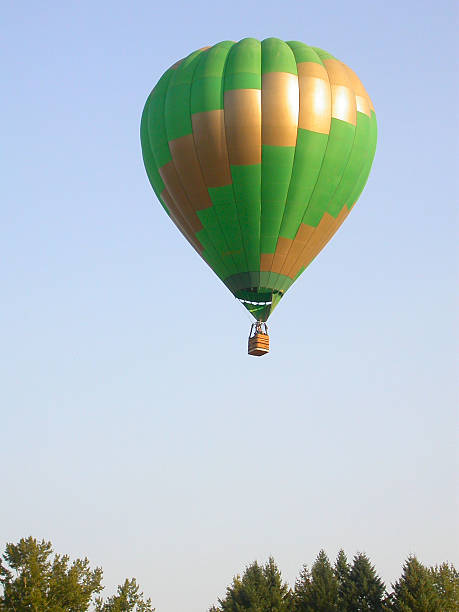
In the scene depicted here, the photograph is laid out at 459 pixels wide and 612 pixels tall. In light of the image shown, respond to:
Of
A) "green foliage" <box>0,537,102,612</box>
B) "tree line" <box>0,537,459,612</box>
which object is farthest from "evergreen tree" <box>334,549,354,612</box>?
"green foliage" <box>0,537,102,612</box>

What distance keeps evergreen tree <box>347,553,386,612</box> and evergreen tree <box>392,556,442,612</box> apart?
1.25 meters

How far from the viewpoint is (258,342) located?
29172 mm

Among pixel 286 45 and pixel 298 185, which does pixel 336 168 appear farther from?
pixel 286 45

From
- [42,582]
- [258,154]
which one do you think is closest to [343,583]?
[42,582]

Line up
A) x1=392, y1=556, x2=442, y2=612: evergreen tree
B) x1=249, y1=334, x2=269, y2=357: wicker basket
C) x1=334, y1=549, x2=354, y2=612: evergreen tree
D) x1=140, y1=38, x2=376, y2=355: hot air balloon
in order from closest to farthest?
x1=140, y1=38, x2=376, y2=355: hot air balloon, x1=249, y1=334, x2=269, y2=357: wicker basket, x1=392, y1=556, x2=442, y2=612: evergreen tree, x1=334, y1=549, x2=354, y2=612: evergreen tree

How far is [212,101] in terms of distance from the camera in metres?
28.9

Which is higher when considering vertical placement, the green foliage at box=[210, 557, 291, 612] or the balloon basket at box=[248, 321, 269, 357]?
the balloon basket at box=[248, 321, 269, 357]

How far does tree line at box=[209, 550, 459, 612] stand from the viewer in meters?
43.4

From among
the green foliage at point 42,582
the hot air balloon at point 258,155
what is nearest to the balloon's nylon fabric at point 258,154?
the hot air balloon at point 258,155

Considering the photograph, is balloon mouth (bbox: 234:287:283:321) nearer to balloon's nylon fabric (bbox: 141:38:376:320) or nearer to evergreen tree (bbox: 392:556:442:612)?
balloon's nylon fabric (bbox: 141:38:376:320)

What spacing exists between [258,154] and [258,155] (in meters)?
0.03

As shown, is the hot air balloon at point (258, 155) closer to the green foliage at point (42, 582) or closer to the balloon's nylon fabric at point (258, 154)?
the balloon's nylon fabric at point (258, 154)

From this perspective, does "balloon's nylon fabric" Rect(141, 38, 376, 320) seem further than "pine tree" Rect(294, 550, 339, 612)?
No

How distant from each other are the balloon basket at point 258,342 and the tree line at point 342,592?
65.5ft
